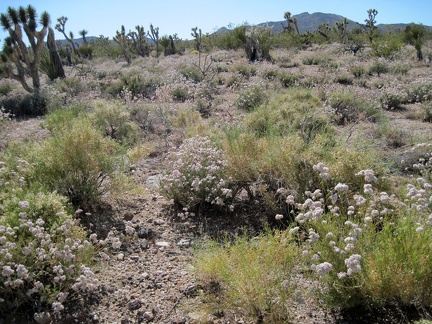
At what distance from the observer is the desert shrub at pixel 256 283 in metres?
2.88

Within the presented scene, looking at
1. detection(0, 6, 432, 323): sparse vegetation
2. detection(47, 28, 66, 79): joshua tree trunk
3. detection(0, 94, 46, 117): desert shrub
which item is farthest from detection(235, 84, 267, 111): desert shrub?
detection(47, 28, 66, 79): joshua tree trunk

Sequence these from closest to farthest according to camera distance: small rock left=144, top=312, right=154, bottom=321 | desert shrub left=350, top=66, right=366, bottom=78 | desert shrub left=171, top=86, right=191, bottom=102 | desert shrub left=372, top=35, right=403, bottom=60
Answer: small rock left=144, top=312, right=154, bottom=321 → desert shrub left=171, top=86, right=191, bottom=102 → desert shrub left=350, top=66, right=366, bottom=78 → desert shrub left=372, top=35, right=403, bottom=60

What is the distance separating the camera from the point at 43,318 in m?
3.02

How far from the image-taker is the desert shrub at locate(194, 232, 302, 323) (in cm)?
288

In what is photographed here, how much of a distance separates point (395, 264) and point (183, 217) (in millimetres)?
2646

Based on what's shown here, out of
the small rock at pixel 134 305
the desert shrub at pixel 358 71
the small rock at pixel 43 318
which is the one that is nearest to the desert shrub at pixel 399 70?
the desert shrub at pixel 358 71

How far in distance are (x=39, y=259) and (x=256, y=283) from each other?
1719 millimetres

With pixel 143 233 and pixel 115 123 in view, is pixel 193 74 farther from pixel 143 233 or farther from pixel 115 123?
pixel 143 233

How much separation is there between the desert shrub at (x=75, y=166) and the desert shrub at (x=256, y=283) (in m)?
2.23

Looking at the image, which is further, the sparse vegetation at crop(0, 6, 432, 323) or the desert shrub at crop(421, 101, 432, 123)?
the desert shrub at crop(421, 101, 432, 123)

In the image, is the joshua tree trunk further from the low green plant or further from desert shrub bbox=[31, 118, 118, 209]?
desert shrub bbox=[31, 118, 118, 209]

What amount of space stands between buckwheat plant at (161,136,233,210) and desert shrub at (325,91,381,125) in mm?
4746

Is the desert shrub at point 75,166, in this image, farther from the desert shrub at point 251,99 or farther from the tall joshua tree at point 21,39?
the tall joshua tree at point 21,39

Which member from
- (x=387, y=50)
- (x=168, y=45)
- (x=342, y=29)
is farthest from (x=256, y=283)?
(x=342, y=29)
